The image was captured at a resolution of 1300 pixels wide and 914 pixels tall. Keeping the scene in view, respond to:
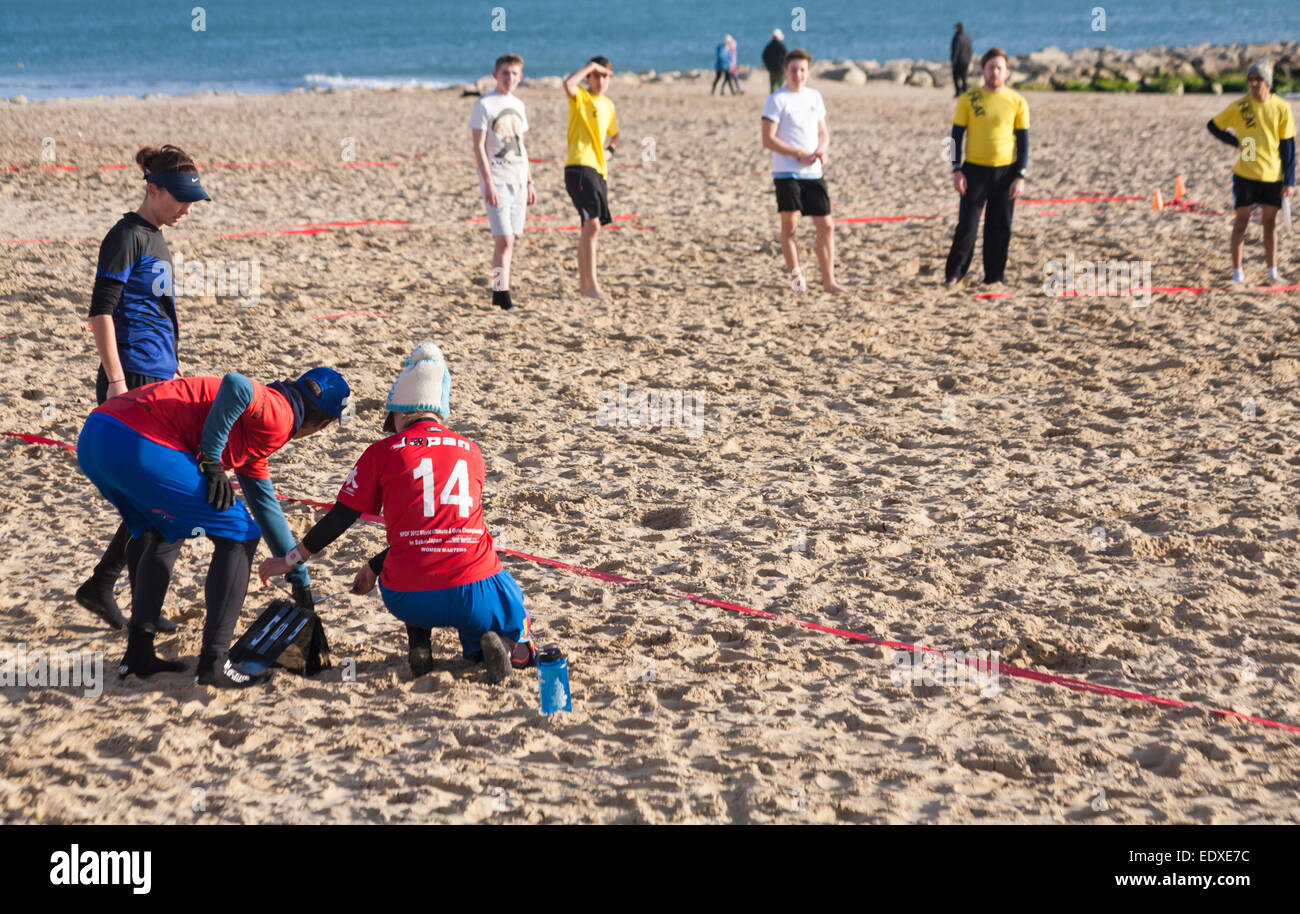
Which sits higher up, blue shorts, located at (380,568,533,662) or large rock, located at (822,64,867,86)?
large rock, located at (822,64,867,86)

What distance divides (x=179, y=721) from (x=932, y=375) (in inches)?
186

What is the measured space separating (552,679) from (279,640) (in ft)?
2.94

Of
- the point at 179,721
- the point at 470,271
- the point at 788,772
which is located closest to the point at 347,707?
the point at 179,721

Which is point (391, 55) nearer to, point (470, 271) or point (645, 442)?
point (470, 271)

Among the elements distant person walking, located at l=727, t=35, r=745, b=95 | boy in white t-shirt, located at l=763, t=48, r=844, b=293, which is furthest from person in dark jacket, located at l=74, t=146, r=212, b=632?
distant person walking, located at l=727, t=35, r=745, b=95

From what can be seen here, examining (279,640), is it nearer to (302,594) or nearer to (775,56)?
(302,594)

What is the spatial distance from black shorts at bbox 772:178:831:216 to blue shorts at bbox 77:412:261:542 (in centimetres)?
536

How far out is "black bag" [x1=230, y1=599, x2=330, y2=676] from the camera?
3.90 meters

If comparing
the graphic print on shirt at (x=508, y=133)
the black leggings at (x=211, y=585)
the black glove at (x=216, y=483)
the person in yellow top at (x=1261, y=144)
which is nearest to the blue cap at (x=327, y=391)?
the black glove at (x=216, y=483)

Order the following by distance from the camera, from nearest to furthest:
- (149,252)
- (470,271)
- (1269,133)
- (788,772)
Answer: (788,772) → (149,252) → (1269,133) → (470,271)

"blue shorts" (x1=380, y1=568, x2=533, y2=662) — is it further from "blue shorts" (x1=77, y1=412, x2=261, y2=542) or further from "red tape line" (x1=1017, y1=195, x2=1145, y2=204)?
"red tape line" (x1=1017, y1=195, x2=1145, y2=204)

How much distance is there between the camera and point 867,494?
5.52m

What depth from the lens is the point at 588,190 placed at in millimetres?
8195

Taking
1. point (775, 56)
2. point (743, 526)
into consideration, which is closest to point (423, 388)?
point (743, 526)
